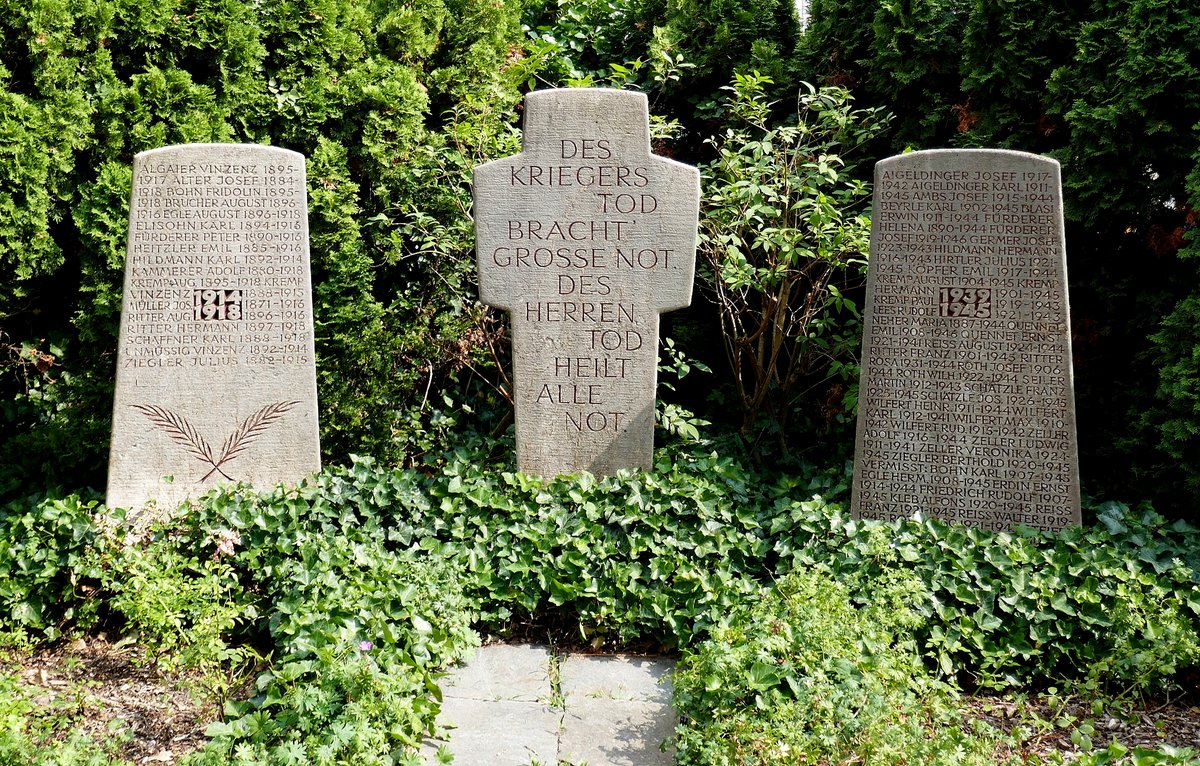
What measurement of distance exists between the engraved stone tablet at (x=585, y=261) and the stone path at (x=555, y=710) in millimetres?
1252

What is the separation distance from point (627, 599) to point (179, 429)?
2.25m

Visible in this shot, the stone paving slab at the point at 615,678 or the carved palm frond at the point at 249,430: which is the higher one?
the carved palm frond at the point at 249,430

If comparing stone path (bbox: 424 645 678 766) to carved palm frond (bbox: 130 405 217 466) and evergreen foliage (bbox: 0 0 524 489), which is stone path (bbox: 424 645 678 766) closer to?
carved palm frond (bbox: 130 405 217 466)

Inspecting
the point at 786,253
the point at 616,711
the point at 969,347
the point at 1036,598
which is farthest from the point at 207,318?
the point at 1036,598

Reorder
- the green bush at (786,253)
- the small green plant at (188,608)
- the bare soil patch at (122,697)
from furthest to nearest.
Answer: the green bush at (786,253)
the small green plant at (188,608)
the bare soil patch at (122,697)

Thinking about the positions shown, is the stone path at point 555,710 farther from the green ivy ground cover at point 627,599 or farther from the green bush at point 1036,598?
the green bush at point 1036,598

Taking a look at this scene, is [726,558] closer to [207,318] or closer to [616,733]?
[616,733]

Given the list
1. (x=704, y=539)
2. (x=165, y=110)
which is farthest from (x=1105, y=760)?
(x=165, y=110)

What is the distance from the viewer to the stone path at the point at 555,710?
3.35 metres

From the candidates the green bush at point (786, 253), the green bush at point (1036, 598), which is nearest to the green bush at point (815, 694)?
the green bush at point (1036, 598)

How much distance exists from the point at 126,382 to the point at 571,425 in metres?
2.05

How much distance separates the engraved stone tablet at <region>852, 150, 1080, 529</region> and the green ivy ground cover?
33 cm

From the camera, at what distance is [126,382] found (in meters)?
4.84

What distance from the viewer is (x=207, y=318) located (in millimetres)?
4875
